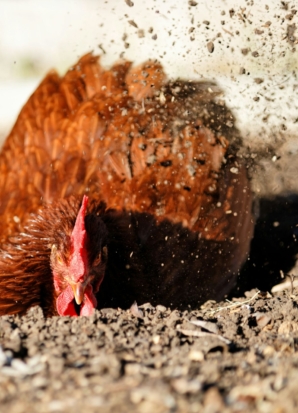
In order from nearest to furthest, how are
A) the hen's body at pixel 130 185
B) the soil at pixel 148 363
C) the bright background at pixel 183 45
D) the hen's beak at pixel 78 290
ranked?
the soil at pixel 148 363
the hen's beak at pixel 78 290
the hen's body at pixel 130 185
the bright background at pixel 183 45

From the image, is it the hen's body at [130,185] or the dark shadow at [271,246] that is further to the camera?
the dark shadow at [271,246]

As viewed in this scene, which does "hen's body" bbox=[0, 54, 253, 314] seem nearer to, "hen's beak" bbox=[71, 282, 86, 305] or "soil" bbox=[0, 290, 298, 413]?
"hen's beak" bbox=[71, 282, 86, 305]

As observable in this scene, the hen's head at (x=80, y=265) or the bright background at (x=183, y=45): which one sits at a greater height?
the bright background at (x=183, y=45)

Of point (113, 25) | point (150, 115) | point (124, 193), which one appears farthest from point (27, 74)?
point (124, 193)

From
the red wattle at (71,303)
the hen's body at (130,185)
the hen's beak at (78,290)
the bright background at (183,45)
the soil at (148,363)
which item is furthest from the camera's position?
the bright background at (183,45)

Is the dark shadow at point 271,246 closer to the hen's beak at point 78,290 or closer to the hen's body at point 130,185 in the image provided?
the hen's body at point 130,185

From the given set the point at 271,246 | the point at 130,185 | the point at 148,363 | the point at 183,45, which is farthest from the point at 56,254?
the point at 183,45

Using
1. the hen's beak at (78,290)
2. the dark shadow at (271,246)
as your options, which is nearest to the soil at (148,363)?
the hen's beak at (78,290)

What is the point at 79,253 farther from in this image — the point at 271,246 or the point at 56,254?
the point at 271,246
